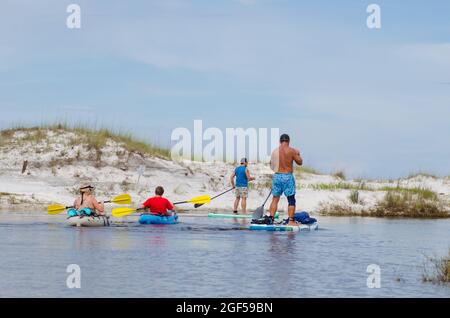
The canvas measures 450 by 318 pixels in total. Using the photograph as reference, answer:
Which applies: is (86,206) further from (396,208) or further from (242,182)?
(396,208)

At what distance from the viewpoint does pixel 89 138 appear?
42156 millimetres

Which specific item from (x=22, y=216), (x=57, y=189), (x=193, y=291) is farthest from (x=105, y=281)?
(x=57, y=189)

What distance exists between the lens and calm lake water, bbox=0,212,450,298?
1295cm

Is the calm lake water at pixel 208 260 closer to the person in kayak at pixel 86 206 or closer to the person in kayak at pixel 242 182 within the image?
the person in kayak at pixel 86 206

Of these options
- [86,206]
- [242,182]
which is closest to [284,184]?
[86,206]

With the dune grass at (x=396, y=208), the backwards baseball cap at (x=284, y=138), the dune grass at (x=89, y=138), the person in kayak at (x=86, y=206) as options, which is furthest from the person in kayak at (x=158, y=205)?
the dune grass at (x=89, y=138)

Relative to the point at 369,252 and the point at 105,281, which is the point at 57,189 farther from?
the point at 105,281

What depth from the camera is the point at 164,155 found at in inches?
1709

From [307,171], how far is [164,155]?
7.63 metres

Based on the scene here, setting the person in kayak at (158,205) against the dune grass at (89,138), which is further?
the dune grass at (89,138)

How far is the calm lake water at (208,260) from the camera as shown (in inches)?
510

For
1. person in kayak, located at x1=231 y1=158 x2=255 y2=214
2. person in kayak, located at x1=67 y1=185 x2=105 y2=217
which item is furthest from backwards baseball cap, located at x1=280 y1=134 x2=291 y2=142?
person in kayak, located at x1=231 y1=158 x2=255 y2=214

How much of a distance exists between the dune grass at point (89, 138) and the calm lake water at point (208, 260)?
54.4 ft

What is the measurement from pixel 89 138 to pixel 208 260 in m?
26.7
